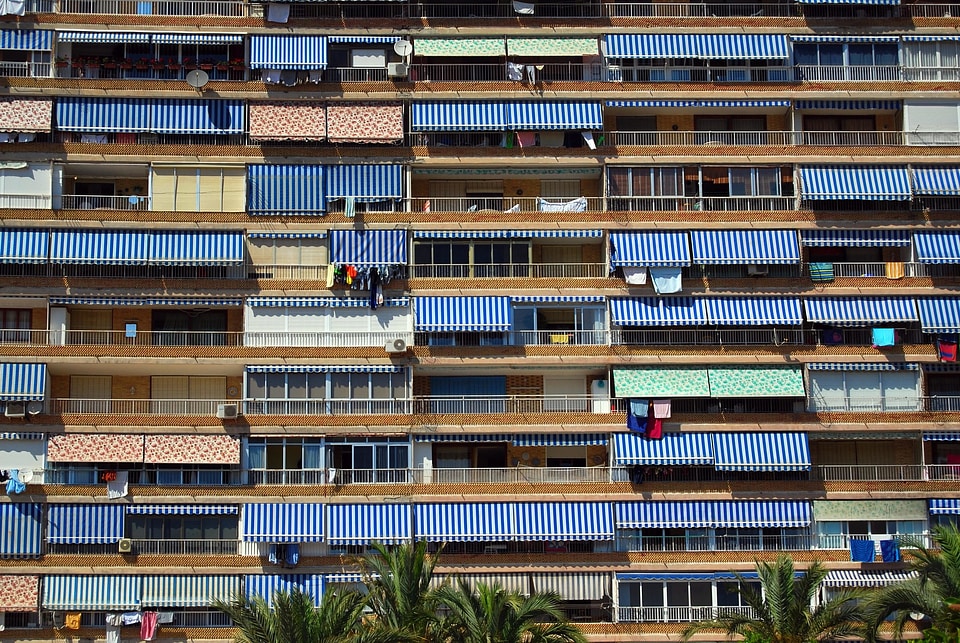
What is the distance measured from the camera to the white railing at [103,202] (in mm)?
61750

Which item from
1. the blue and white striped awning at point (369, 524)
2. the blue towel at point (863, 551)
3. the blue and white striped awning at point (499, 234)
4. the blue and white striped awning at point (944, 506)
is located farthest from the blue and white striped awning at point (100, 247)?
the blue and white striped awning at point (944, 506)

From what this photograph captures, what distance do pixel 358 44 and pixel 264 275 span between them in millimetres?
10984

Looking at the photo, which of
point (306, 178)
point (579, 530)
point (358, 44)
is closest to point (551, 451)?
point (579, 530)

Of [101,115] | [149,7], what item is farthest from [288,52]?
[101,115]

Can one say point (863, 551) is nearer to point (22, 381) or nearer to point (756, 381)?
point (756, 381)

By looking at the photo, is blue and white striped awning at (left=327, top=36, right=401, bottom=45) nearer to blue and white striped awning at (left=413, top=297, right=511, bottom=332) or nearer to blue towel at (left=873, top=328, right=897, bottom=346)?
blue and white striped awning at (left=413, top=297, right=511, bottom=332)

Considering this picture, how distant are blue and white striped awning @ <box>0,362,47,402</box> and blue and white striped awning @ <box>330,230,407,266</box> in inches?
512

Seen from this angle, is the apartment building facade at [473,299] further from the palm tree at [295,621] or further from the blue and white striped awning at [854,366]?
the palm tree at [295,621]

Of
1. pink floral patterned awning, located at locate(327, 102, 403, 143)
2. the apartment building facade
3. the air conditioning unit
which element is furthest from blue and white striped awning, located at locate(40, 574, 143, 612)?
the air conditioning unit

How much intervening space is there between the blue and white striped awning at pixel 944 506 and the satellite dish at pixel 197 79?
35475mm

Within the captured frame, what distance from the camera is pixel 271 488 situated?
2331 inches

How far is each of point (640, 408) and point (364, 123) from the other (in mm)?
16871

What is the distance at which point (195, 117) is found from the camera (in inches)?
2435

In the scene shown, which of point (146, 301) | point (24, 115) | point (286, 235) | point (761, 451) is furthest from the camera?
point (286, 235)
